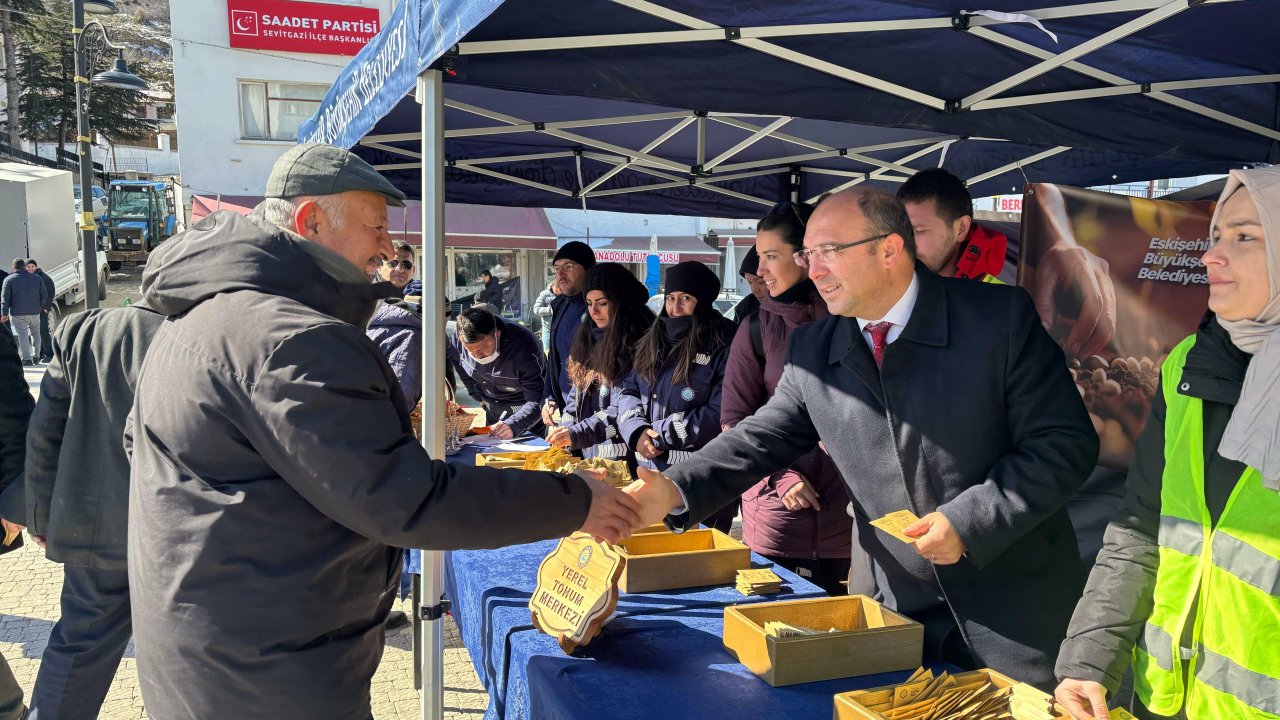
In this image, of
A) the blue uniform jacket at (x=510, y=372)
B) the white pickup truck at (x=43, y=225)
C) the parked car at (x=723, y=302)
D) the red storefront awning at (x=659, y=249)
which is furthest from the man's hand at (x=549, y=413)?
the white pickup truck at (x=43, y=225)

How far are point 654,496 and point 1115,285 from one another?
2.82 m

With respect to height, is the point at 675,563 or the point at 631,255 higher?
the point at 631,255

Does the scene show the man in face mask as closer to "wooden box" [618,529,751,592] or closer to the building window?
"wooden box" [618,529,751,592]

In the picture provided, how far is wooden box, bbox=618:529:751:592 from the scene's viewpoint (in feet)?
7.60

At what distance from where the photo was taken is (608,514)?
193 centimetres

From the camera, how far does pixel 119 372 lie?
280 centimetres

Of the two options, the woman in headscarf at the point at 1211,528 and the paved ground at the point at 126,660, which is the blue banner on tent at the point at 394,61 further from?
the paved ground at the point at 126,660

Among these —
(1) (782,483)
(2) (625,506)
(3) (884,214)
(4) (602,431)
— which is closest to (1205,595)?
(3) (884,214)

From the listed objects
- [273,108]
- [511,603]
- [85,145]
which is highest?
[273,108]

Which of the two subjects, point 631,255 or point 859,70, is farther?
point 631,255

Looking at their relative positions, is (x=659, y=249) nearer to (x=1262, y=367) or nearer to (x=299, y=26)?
(x=299, y=26)

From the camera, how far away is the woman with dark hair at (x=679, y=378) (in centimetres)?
382

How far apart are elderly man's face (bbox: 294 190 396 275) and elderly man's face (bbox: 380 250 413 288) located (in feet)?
11.6

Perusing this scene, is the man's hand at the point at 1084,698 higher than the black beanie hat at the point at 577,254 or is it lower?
lower
